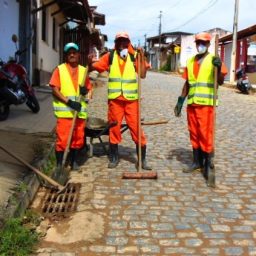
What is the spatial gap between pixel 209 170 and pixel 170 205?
99 centimetres

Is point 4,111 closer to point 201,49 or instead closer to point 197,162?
point 197,162

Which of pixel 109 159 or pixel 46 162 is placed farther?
pixel 109 159

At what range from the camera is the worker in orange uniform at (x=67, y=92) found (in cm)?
570

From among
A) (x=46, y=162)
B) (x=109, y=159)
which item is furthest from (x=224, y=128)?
(x=46, y=162)

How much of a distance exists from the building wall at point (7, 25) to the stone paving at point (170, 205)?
488 centimetres

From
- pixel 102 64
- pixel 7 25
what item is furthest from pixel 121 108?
pixel 7 25

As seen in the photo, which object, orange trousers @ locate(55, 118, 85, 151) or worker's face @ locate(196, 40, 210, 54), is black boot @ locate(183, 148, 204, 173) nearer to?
worker's face @ locate(196, 40, 210, 54)

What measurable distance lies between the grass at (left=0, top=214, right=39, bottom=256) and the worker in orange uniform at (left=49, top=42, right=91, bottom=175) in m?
1.63

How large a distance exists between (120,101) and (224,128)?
165 inches

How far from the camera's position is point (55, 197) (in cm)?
522

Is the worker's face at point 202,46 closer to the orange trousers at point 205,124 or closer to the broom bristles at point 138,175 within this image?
the orange trousers at point 205,124

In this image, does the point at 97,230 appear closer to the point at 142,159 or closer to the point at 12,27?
the point at 142,159

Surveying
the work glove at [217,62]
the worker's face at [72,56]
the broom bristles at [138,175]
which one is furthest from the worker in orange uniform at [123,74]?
the work glove at [217,62]

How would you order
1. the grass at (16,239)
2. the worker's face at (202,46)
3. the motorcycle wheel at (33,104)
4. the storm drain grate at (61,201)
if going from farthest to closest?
the motorcycle wheel at (33,104)
the worker's face at (202,46)
the storm drain grate at (61,201)
the grass at (16,239)
